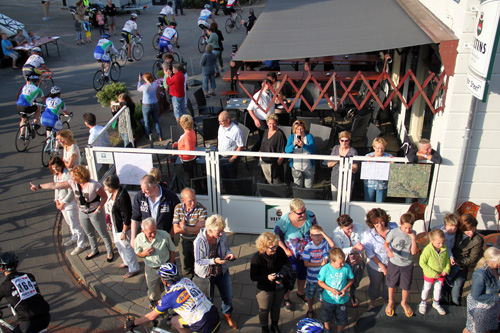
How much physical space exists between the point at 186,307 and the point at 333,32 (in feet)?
17.9

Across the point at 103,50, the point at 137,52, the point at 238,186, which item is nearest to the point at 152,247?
the point at 238,186

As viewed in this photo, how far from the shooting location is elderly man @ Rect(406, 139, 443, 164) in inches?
244

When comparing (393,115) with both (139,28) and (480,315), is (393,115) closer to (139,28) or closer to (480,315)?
(480,315)

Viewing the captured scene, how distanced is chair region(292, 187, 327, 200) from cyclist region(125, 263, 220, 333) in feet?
8.85

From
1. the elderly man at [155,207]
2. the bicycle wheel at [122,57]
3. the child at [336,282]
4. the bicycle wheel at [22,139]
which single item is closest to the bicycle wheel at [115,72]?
the bicycle wheel at [122,57]

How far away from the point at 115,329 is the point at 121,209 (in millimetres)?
1501

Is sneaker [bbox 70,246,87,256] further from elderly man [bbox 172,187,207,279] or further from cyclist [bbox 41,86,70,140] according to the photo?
cyclist [bbox 41,86,70,140]

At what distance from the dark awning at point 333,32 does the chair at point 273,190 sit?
1906 mm

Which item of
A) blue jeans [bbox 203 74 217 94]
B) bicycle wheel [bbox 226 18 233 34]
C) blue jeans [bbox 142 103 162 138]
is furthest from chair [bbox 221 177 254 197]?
bicycle wheel [bbox 226 18 233 34]

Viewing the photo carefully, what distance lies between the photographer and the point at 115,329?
5645mm

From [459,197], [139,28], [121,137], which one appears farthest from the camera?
[139,28]

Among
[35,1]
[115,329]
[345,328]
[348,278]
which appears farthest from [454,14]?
[35,1]

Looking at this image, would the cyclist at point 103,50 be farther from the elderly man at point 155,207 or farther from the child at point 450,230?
the child at point 450,230

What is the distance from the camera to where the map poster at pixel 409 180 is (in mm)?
6273
